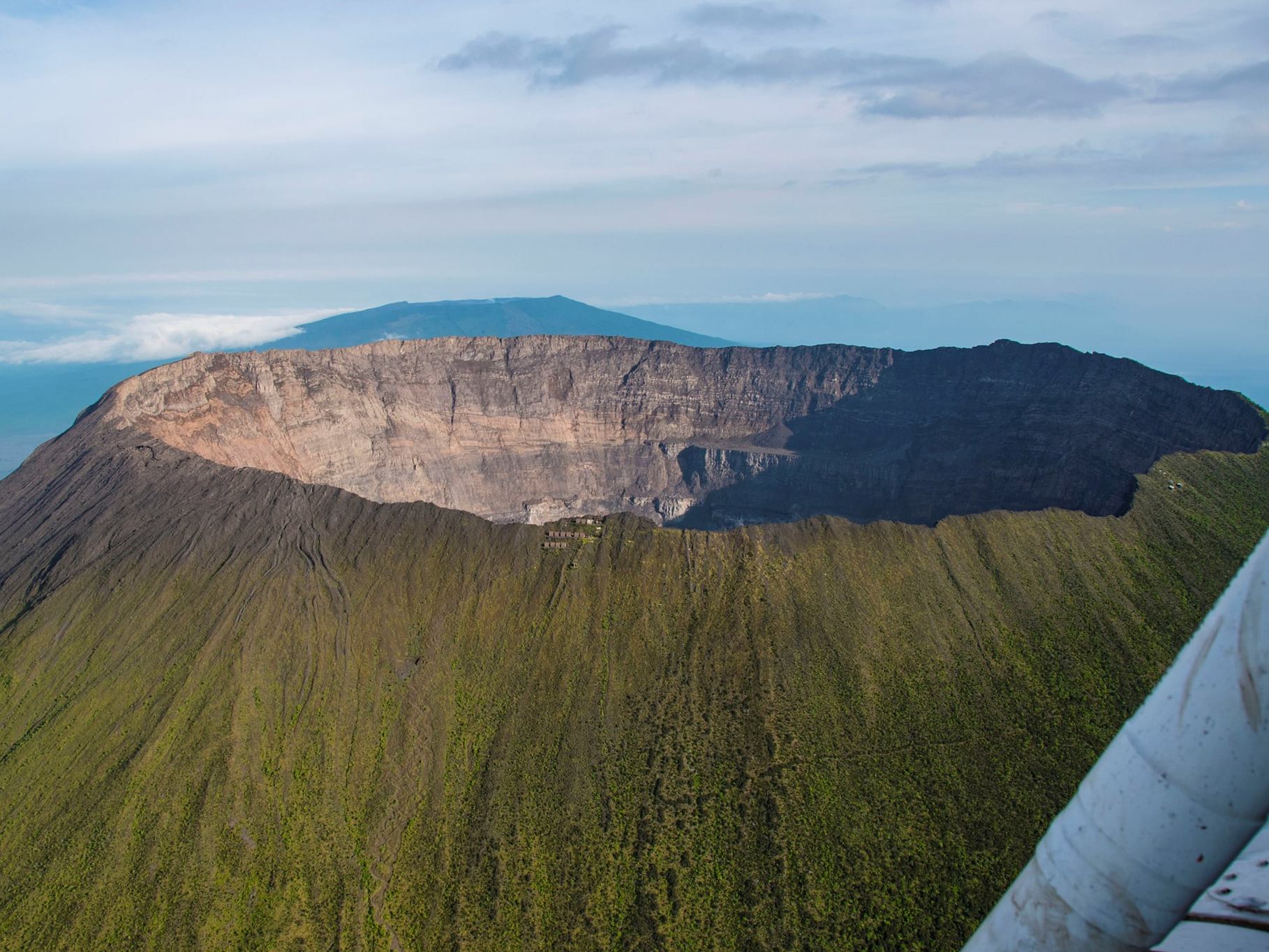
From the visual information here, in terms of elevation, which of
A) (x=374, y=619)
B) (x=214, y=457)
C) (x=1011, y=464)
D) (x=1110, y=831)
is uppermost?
(x=1110, y=831)

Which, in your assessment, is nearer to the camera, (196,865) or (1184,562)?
(196,865)

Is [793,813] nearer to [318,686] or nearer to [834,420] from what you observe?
[318,686]

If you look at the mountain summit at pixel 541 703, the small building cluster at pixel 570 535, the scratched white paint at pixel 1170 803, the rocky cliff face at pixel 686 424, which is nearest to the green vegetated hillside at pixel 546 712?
the mountain summit at pixel 541 703

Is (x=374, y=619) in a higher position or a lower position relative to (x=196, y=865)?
higher

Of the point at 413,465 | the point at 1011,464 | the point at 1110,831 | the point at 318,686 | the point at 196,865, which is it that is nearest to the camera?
the point at 1110,831

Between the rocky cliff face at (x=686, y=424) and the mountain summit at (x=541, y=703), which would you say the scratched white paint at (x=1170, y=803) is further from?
the rocky cliff face at (x=686, y=424)

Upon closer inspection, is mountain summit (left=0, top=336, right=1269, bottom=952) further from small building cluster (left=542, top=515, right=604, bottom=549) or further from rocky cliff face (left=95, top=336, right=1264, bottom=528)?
rocky cliff face (left=95, top=336, right=1264, bottom=528)

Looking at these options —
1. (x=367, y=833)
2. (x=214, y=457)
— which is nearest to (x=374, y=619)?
(x=367, y=833)
